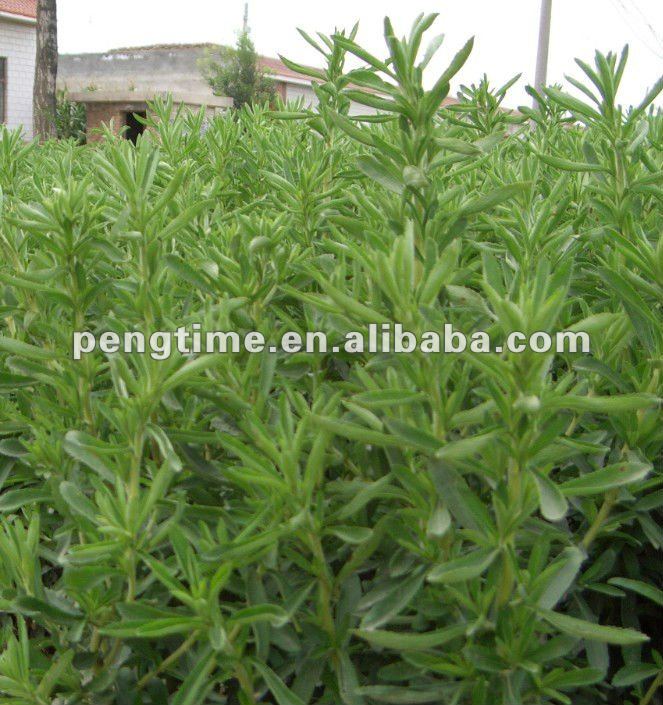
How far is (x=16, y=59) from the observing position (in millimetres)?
28172

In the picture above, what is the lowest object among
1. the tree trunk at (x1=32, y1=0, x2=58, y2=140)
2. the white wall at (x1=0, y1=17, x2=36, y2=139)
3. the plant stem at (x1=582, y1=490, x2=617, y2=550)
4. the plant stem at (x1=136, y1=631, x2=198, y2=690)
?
the plant stem at (x1=136, y1=631, x2=198, y2=690)

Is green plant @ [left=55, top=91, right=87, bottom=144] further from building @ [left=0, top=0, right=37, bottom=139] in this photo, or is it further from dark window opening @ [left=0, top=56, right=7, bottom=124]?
dark window opening @ [left=0, top=56, right=7, bottom=124]

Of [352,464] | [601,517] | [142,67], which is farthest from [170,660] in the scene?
[142,67]

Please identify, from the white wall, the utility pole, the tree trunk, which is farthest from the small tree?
the utility pole

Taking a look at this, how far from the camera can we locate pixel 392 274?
2.78ft

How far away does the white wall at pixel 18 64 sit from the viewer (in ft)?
91.4

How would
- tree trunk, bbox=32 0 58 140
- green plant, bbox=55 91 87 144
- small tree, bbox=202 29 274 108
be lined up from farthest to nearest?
small tree, bbox=202 29 274 108 < green plant, bbox=55 91 87 144 < tree trunk, bbox=32 0 58 140

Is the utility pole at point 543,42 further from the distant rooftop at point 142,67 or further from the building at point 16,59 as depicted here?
the building at point 16,59

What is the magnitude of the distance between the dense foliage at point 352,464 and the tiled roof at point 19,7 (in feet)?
97.7

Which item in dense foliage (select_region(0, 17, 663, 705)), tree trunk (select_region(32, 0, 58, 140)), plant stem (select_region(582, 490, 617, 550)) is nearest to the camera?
dense foliage (select_region(0, 17, 663, 705))

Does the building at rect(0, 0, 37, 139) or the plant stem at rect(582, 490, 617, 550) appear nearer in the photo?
the plant stem at rect(582, 490, 617, 550)

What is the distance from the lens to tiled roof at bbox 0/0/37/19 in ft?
90.1

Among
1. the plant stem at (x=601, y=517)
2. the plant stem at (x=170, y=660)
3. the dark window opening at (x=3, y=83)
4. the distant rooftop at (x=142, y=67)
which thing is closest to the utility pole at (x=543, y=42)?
the distant rooftop at (x=142, y=67)

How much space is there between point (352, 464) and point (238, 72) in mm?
33278
